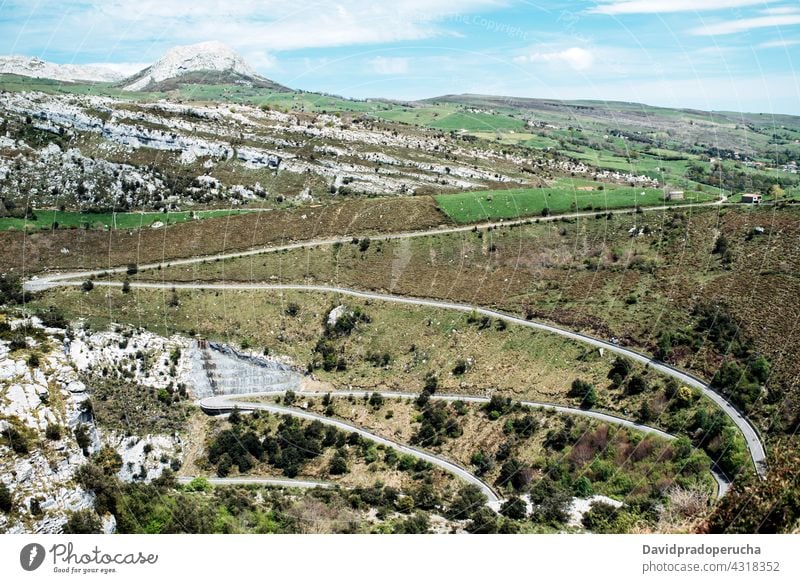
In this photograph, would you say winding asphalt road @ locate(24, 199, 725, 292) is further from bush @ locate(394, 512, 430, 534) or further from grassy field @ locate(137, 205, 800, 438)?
bush @ locate(394, 512, 430, 534)

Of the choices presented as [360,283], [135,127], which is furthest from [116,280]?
[135,127]

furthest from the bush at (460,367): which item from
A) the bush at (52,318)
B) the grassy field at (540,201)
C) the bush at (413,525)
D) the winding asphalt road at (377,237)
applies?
the bush at (52,318)

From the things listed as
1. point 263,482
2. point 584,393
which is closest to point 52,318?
point 263,482

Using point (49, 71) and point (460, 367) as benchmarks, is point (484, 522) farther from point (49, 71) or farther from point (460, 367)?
point (49, 71)

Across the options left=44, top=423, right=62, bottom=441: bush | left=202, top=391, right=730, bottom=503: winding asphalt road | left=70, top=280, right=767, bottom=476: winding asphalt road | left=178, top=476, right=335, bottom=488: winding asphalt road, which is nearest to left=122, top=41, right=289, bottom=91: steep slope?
left=70, top=280, right=767, bottom=476: winding asphalt road

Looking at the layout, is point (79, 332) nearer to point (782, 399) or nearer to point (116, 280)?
point (116, 280)

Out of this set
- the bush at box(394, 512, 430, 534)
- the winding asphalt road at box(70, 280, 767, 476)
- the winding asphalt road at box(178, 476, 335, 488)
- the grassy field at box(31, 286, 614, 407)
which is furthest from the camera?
the grassy field at box(31, 286, 614, 407)

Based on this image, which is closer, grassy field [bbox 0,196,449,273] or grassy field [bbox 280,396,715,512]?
grassy field [bbox 280,396,715,512]
